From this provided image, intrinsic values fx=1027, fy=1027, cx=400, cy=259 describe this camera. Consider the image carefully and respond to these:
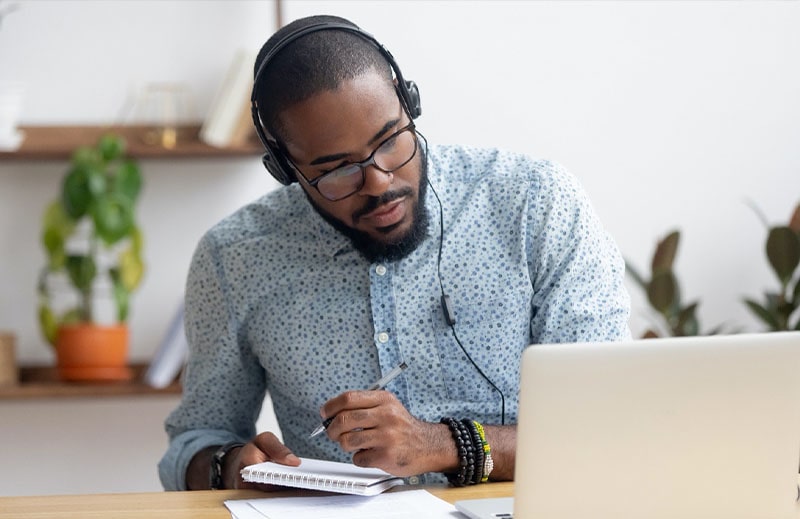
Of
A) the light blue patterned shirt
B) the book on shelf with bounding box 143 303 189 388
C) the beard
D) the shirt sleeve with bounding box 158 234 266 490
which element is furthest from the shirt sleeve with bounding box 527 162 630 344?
the book on shelf with bounding box 143 303 189 388

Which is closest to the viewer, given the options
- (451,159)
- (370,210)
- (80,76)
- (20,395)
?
(370,210)

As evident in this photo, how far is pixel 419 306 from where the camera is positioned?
169 cm

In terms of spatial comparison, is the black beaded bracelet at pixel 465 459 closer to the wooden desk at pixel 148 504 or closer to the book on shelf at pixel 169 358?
the wooden desk at pixel 148 504

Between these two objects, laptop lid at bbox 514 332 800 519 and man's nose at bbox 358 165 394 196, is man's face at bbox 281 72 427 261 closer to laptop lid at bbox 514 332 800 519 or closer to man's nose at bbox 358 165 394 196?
man's nose at bbox 358 165 394 196

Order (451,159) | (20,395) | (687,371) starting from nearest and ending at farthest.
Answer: (687,371) → (451,159) → (20,395)

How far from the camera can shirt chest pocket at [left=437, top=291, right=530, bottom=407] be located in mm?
1665

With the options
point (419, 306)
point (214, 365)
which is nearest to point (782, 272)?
point (419, 306)

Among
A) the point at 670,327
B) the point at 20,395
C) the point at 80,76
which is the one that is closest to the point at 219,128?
the point at 80,76

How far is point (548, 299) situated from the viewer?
1.63 meters

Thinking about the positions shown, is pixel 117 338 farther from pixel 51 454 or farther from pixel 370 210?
pixel 370 210

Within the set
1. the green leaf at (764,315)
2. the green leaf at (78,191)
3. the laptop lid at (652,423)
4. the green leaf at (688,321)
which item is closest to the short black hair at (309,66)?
the laptop lid at (652,423)

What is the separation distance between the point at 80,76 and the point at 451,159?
1.43 metres

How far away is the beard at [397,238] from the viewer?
1.64 m

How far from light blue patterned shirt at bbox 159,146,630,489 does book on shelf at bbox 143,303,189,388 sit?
0.89 meters
